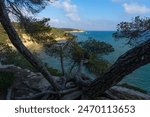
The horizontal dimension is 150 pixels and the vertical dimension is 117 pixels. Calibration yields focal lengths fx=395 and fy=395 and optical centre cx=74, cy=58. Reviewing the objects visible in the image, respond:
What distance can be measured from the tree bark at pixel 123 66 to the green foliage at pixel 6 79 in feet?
13.1

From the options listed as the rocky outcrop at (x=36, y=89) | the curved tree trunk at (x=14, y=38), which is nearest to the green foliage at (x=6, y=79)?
the rocky outcrop at (x=36, y=89)

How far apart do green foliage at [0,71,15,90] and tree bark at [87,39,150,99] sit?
3.99m

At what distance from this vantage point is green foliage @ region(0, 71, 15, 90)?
45.4 ft

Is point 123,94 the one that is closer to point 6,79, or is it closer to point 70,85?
point 70,85

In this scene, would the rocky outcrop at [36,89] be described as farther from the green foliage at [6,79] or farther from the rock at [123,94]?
the green foliage at [6,79]

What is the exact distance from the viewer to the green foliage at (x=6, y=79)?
13852 millimetres

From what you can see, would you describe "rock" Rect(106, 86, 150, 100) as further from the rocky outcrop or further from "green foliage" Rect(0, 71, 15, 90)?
"green foliage" Rect(0, 71, 15, 90)

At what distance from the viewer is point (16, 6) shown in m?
15.6

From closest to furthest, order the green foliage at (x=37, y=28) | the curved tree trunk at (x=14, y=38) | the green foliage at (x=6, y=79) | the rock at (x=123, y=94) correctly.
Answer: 1. the curved tree trunk at (x=14, y=38)
2. the rock at (x=123, y=94)
3. the green foliage at (x=6, y=79)
4. the green foliage at (x=37, y=28)

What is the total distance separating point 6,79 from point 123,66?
20.5 feet

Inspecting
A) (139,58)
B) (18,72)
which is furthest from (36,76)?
(139,58)

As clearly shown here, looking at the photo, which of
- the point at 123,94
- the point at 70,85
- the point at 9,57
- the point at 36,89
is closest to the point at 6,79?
the point at 36,89

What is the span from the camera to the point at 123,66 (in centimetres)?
954

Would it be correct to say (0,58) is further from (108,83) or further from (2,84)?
(108,83)
